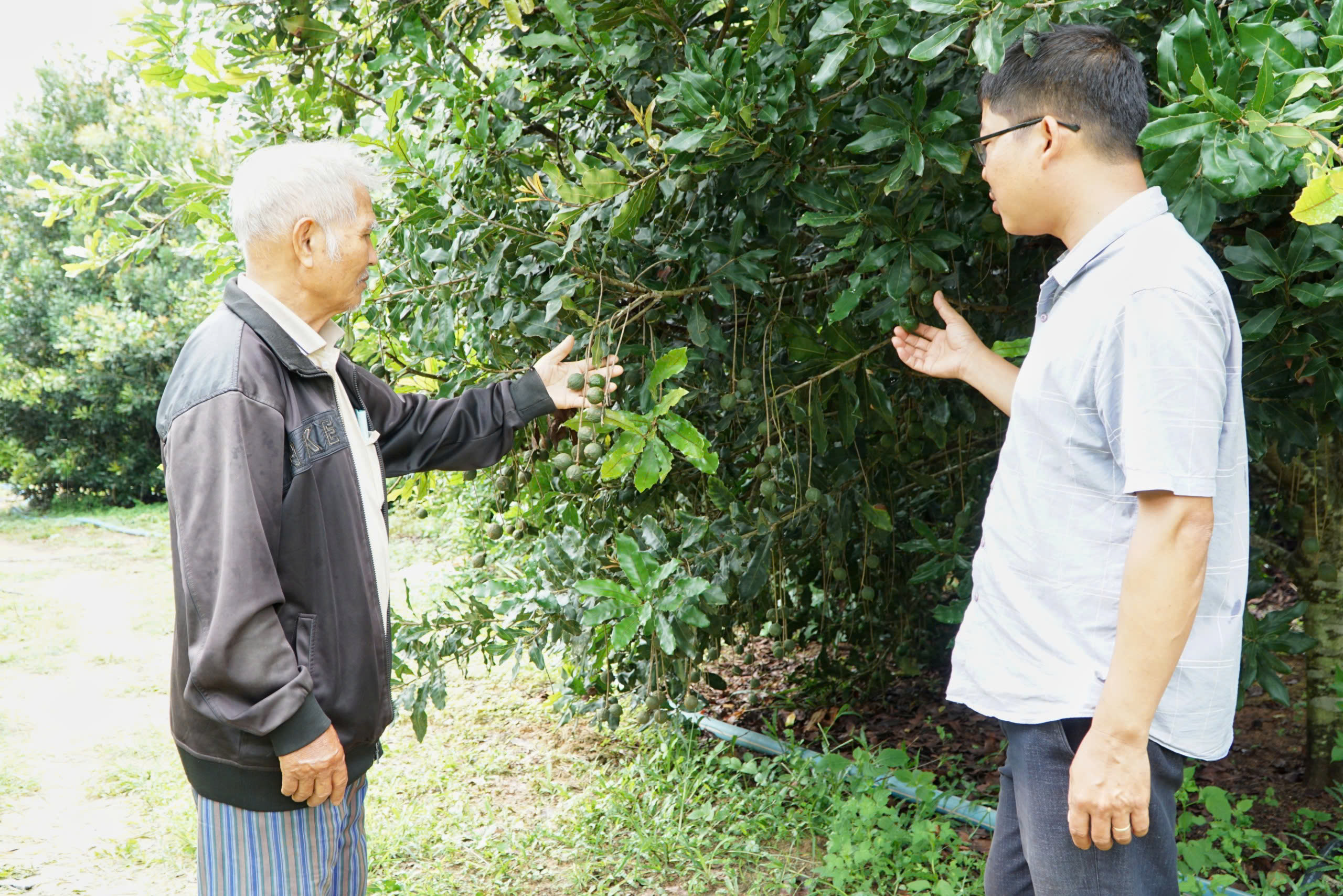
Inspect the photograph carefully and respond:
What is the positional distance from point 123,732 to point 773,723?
10.2ft

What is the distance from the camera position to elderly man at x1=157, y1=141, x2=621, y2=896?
1.72m

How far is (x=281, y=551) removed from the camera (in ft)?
5.93

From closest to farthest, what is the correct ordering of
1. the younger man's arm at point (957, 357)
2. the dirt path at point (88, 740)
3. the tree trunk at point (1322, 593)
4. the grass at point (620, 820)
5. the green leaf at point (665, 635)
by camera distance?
1. the younger man's arm at point (957, 357)
2. the green leaf at point (665, 635)
3. the grass at point (620, 820)
4. the tree trunk at point (1322, 593)
5. the dirt path at point (88, 740)

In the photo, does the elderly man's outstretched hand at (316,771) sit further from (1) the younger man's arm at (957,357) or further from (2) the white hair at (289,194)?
(1) the younger man's arm at (957,357)

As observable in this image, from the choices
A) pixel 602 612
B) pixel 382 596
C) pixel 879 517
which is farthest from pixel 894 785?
pixel 382 596

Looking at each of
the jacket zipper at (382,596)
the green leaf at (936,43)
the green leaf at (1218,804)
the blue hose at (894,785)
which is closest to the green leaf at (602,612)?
the jacket zipper at (382,596)

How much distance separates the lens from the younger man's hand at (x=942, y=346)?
2047mm

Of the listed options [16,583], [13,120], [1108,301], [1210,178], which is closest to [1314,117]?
[1210,178]

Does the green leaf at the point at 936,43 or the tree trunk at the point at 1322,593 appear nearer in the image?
the green leaf at the point at 936,43

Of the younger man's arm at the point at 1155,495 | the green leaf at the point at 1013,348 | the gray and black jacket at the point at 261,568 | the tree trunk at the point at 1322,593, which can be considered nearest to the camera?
the younger man's arm at the point at 1155,495

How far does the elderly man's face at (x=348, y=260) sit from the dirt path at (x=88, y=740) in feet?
7.70

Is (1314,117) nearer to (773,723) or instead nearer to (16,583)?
(773,723)

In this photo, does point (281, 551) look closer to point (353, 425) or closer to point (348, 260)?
point (353, 425)

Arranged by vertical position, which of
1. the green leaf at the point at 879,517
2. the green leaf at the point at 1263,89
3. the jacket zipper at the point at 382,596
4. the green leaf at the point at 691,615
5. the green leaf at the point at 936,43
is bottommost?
the green leaf at the point at 691,615
